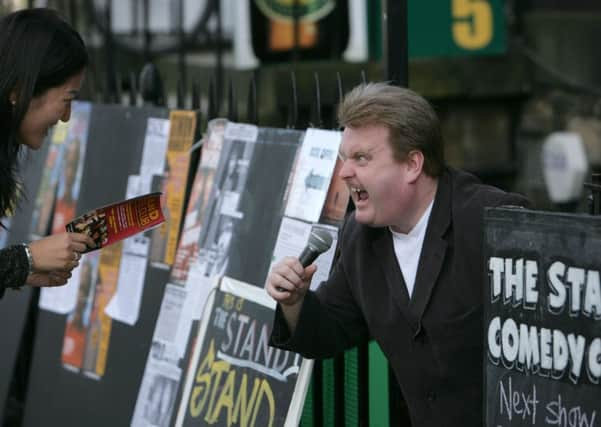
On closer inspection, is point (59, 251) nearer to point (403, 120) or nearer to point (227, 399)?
point (227, 399)

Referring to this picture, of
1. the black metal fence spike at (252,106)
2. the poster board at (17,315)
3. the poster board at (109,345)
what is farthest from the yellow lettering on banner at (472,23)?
the black metal fence spike at (252,106)

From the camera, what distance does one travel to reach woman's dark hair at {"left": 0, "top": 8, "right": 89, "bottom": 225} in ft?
12.4

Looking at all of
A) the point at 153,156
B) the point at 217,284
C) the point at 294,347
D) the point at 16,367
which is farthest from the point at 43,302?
the point at 294,347

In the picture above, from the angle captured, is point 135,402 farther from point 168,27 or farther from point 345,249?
point 168,27

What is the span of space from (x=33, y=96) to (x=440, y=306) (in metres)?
1.39

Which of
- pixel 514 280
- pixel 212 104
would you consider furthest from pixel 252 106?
pixel 514 280

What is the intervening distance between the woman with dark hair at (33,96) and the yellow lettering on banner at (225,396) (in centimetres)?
64

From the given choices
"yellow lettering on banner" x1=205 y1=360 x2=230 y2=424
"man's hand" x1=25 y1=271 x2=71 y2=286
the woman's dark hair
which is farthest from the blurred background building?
the woman's dark hair

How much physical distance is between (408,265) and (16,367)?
3.52 metres

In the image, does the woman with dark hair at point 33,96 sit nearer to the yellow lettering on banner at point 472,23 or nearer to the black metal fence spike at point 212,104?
the black metal fence spike at point 212,104

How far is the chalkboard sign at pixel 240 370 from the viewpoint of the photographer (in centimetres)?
388

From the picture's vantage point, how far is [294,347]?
3674 mm

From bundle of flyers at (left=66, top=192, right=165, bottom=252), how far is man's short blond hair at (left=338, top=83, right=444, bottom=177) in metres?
0.87

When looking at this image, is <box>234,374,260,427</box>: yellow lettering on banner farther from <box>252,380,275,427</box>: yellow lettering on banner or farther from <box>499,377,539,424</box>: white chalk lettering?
<box>499,377,539,424</box>: white chalk lettering
